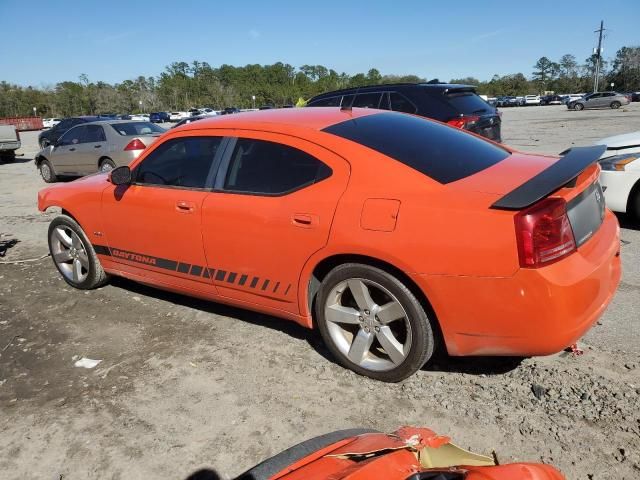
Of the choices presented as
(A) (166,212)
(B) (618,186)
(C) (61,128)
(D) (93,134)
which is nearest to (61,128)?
(C) (61,128)

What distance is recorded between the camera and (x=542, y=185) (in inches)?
98.7

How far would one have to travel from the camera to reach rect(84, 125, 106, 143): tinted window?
12.1 metres

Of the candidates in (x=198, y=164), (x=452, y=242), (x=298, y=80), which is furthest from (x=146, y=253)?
→ (x=298, y=80)

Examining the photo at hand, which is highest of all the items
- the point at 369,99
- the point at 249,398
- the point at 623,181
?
the point at 369,99

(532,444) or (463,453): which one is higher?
(463,453)

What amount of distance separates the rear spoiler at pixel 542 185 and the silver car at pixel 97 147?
33.1ft

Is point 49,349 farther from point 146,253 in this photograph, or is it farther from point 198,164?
point 198,164

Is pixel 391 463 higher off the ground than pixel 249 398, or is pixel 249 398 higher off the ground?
pixel 391 463

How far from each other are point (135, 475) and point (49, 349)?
182cm

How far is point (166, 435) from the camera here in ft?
8.91

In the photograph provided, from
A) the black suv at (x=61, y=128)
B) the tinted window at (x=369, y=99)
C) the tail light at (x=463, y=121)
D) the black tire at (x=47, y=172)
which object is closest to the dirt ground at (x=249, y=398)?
the tail light at (x=463, y=121)

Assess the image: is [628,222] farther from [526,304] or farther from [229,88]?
[229,88]

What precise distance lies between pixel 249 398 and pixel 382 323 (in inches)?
35.5

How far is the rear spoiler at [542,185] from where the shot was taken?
95.3 inches
